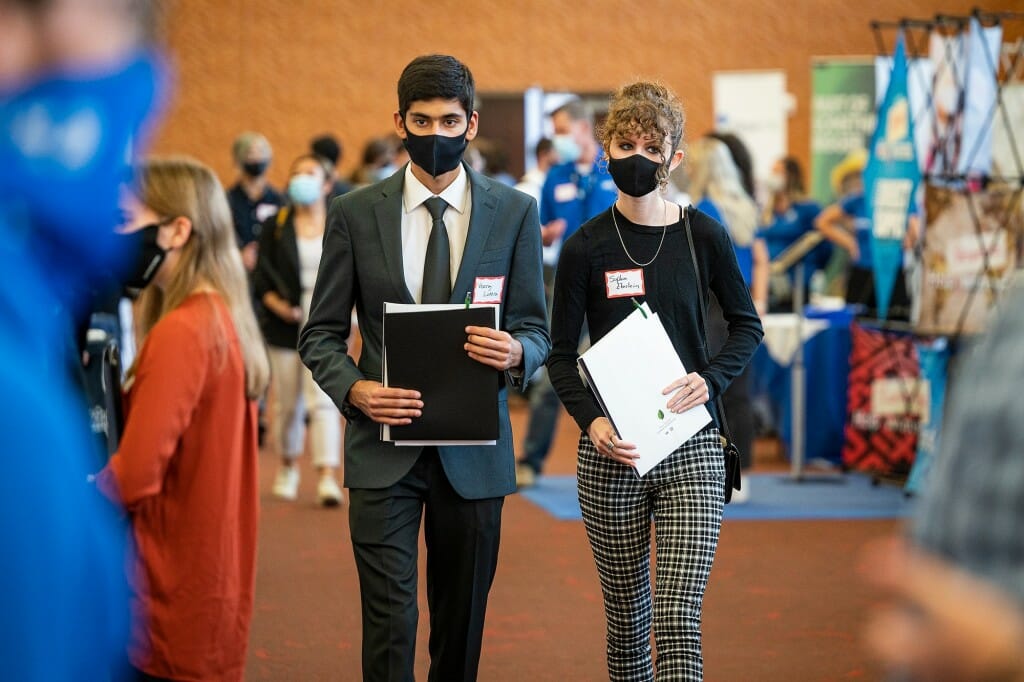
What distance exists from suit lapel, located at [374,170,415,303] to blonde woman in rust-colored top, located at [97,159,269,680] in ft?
1.15

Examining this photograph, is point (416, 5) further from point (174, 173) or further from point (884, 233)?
point (174, 173)

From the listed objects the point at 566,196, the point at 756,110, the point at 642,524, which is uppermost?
the point at 756,110

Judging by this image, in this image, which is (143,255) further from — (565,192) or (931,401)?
(931,401)

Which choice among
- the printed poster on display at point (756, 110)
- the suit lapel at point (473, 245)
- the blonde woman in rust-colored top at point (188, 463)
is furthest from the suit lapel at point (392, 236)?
the printed poster on display at point (756, 110)

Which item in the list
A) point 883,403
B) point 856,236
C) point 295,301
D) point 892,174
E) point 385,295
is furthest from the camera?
point 856,236

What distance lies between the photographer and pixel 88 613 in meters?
0.95

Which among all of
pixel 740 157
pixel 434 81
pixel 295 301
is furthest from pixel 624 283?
pixel 295 301

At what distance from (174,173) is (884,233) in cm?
527

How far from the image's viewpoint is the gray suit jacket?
321 centimetres

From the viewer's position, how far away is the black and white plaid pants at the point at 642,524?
10.7 ft

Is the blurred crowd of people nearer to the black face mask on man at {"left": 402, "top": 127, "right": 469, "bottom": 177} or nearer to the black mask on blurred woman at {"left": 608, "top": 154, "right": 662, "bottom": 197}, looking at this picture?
the black mask on blurred woman at {"left": 608, "top": 154, "right": 662, "bottom": 197}

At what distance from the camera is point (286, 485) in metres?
7.65

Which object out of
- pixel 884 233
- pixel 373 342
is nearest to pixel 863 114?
pixel 884 233

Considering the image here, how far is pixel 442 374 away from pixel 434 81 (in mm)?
685
